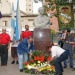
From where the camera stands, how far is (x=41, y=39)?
12383 millimetres

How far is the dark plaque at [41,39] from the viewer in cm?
1235

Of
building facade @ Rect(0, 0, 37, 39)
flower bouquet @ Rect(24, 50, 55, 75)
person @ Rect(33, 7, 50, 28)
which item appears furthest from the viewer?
building facade @ Rect(0, 0, 37, 39)

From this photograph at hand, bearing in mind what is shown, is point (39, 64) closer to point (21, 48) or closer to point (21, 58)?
point (21, 58)

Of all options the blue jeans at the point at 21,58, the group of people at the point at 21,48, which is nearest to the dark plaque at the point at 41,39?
the group of people at the point at 21,48

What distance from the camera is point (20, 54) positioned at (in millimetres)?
11320

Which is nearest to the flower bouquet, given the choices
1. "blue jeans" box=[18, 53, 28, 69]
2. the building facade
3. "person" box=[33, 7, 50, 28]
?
"blue jeans" box=[18, 53, 28, 69]

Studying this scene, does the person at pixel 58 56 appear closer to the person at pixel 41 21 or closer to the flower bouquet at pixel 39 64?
the flower bouquet at pixel 39 64

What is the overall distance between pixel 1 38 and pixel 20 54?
269 cm

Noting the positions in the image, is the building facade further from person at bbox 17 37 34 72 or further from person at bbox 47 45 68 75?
person at bbox 47 45 68 75

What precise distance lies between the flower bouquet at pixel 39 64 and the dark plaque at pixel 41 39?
2.32ft

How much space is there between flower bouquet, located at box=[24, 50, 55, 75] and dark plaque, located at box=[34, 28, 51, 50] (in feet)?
2.32

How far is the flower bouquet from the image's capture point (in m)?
10.9

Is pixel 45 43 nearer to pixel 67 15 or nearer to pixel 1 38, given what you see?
pixel 1 38

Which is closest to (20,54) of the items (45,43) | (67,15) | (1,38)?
(45,43)
